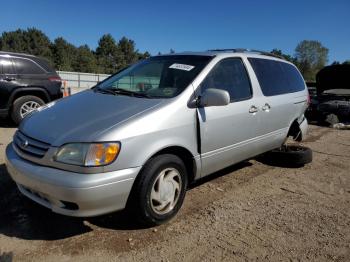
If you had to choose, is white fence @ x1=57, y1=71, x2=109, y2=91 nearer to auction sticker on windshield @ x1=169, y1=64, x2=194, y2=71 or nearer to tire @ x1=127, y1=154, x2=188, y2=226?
auction sticker on windshield @ x1=169, y1=64, x2=194, y2=71

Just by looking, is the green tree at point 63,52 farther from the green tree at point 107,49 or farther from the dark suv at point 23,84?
the dark suv at point 23,84

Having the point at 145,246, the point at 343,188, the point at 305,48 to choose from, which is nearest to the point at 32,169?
the point at 145,246

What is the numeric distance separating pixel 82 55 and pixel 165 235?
7435 cm

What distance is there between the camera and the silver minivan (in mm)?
2873

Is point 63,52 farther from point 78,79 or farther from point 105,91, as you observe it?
point 105,91

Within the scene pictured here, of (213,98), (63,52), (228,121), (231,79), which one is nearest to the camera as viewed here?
(213,98)

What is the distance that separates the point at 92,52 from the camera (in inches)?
3398

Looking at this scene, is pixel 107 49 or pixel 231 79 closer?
pixel 231 79

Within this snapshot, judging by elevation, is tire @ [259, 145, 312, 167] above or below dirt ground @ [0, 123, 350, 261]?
above

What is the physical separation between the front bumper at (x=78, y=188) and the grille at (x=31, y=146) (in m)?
0.10

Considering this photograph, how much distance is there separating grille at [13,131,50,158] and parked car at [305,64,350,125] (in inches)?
378

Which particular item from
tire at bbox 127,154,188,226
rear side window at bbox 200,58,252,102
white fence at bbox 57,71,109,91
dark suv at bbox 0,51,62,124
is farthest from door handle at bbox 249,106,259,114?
white fence at bbox 57,71,109,91

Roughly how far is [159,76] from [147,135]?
1.36m

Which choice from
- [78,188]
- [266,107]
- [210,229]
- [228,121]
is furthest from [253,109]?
[78,188]
